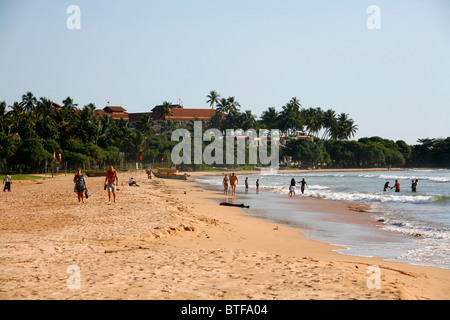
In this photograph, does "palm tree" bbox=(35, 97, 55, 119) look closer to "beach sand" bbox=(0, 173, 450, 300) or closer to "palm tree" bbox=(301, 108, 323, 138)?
"beach sand" bbox=(0, 173, 450, 300)

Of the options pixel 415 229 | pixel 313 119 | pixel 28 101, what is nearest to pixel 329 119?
pixel 313 119

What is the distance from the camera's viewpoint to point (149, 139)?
90375 millimetres

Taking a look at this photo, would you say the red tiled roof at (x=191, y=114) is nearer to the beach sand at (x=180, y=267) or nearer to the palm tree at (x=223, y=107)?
the palm tree at (x=223, y=107)

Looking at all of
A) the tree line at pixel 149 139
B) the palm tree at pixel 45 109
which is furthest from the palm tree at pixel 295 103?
the palm tree at pixel 45 109

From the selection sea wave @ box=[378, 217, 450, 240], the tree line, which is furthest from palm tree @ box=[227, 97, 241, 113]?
sea wave @ box=[378, 217, 450, 240]

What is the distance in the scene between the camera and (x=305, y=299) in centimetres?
538

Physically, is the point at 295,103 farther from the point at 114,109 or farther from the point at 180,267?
the point at 180,267

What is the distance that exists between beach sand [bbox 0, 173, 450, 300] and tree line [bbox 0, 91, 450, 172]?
148 feet

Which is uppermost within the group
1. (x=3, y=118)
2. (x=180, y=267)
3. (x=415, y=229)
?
(x=3, y=118)

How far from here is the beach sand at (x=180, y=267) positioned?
18.4ft

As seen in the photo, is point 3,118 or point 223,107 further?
point 223,107

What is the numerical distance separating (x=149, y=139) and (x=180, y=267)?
84.9 metres
